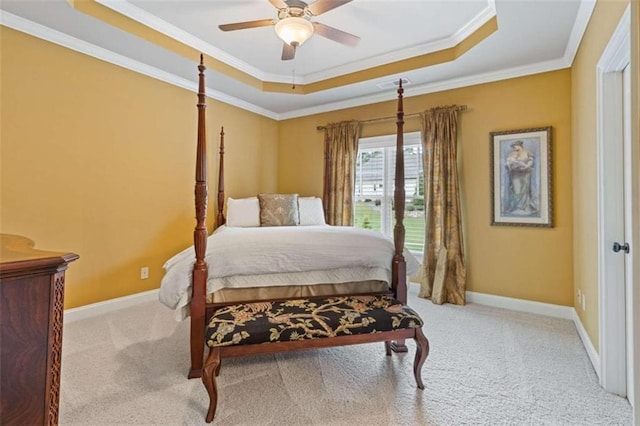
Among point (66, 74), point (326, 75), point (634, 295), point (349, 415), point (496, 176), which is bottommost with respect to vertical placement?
point (349, 415)

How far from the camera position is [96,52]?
297 cm

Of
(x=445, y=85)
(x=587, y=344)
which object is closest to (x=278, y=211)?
(x=445, y=85)

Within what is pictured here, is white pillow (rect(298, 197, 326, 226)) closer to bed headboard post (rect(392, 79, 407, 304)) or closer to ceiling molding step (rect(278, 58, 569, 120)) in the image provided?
ceiling molding step (rect(278, 58, 569, 120))

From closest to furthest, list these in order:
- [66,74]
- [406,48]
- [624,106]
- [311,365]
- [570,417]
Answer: [570,417]
[624,106]
[311,365]
[66,74]
[406,48]

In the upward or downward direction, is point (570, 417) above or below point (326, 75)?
below

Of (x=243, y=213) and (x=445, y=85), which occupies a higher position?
(x=445, y=85)

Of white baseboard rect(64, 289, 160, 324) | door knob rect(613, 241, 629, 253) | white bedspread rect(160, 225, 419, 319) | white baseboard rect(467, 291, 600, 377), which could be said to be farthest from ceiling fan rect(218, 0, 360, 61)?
white baseboard rect(467, 291, 600, 377)

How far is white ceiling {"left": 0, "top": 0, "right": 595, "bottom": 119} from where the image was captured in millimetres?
2461

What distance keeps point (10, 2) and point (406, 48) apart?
3.34 meters

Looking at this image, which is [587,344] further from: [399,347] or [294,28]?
[294,28]

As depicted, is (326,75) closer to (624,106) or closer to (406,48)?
(406,48)

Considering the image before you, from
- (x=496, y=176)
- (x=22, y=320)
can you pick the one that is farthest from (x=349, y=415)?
(x=496, y=176)

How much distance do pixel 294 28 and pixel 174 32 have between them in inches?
57.4

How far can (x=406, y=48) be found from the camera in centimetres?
332
